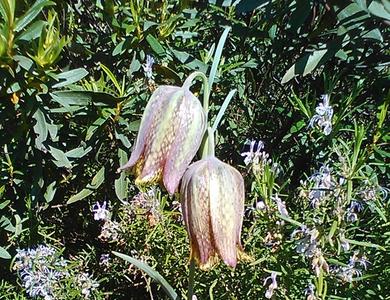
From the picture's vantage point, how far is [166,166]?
126 cm

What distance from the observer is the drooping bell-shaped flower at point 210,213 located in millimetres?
1237

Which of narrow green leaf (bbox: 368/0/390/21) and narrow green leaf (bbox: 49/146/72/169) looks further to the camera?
narrow green leaf (bbox: 49/146/72/169)

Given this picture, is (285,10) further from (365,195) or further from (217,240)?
(217,240)

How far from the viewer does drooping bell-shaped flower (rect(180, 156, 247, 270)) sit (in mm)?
1237

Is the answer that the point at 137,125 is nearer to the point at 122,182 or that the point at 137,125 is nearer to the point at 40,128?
the point at 122,182

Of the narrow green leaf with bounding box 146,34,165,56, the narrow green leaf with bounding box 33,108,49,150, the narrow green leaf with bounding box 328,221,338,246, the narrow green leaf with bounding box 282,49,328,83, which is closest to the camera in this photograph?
the narrow green leaf with bounding box 328,221,338,246

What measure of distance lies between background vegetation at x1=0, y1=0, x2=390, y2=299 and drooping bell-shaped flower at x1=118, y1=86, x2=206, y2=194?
32cm

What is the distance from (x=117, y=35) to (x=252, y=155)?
0.72 metres

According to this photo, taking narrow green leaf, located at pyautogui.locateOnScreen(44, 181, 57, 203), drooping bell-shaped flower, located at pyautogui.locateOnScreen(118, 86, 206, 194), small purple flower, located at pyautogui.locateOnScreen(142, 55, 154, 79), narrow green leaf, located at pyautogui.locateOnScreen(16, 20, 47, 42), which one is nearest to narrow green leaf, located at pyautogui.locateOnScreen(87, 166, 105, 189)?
narrow green leaf, located at pyautogui.locateOnScreen(44, 181, 57, 203)

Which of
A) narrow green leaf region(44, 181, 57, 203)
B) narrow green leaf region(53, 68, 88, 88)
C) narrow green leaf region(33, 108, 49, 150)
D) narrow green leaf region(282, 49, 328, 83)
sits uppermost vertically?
narrow green leaf region(282, 49, 328, 83)

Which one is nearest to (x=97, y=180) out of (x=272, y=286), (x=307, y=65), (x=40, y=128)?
(x=40, y=128)

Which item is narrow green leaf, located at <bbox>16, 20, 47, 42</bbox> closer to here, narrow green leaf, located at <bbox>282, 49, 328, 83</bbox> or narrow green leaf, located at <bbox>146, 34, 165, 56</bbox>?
narrow green leaf, located at <bbox>146, 34, 165, 56</bbox>

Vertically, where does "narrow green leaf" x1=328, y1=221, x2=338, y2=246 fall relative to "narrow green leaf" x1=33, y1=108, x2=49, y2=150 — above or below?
below

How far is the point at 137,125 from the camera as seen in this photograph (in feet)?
6.79
